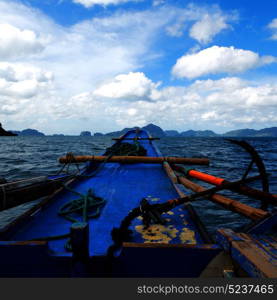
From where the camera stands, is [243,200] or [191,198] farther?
[243,200]

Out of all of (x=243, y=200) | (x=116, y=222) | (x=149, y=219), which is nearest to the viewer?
(x=149, y=219)

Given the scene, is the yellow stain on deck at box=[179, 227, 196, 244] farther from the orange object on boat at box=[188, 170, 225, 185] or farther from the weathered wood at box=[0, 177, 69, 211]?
the weathered wood at box=[0, 177, 69, 211]

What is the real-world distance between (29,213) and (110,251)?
2.16 m

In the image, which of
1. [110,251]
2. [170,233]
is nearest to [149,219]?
[170,233]

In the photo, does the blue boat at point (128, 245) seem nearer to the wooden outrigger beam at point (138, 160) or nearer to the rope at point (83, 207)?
the rope at point (83, 207)

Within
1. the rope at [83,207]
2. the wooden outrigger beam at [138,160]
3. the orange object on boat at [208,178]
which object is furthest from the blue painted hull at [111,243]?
the wooden outrigger beam at [138,160]

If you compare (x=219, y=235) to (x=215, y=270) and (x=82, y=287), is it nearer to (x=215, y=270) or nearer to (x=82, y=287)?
(x=215, y=270)

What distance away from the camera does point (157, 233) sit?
311 centimetres

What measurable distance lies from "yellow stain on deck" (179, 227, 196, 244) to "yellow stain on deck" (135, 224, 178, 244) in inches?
4.2

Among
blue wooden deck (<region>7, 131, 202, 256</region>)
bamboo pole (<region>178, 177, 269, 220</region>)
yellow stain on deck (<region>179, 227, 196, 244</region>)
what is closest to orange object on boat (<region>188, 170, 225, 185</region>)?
bamboo pole (<region>178, 177, 269, 220</region>)

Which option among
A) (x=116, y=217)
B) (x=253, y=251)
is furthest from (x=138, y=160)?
(x=253, y=251)

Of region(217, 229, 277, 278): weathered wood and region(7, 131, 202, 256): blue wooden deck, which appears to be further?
region(7, 131, 202, 256): blue wooden deck

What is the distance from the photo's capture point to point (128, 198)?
15.6ft

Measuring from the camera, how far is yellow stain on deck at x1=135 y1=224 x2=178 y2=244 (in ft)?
9.60
